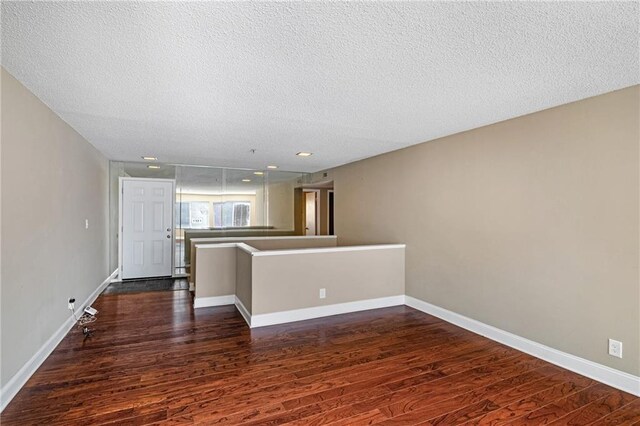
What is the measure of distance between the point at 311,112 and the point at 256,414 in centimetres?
249

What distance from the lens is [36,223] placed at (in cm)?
265

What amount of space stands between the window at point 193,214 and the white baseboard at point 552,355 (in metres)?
4.75

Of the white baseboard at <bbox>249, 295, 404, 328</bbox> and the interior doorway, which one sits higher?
the interior doorway

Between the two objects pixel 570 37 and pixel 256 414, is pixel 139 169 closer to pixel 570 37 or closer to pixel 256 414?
pixel 256 414

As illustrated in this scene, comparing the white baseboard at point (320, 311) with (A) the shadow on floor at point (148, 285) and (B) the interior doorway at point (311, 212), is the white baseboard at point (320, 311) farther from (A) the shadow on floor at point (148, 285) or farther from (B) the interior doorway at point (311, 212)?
(B) the interior doorway at point (311, 212)

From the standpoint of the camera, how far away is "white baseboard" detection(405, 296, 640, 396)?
2.45m

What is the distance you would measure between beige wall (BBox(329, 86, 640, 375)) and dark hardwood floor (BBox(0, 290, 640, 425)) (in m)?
0.39

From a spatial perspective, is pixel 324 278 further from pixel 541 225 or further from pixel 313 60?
pixel 313 60

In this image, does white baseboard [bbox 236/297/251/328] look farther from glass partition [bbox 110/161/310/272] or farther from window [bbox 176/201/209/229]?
window [bbox 176/201/209/229]

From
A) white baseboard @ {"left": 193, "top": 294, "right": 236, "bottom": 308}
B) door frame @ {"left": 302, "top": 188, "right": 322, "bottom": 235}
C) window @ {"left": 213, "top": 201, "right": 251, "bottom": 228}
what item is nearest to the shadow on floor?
white baseboard @ {"left": 193, "top": 294, "right": 236, "bottom": 308}

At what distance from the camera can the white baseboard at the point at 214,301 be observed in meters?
4.43

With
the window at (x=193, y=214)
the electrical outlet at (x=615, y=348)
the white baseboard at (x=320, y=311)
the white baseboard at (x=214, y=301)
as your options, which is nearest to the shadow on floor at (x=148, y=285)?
the window at (x=193, y=214)

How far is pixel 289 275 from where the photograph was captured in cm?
393

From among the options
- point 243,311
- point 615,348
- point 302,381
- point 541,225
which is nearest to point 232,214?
point 243,311
